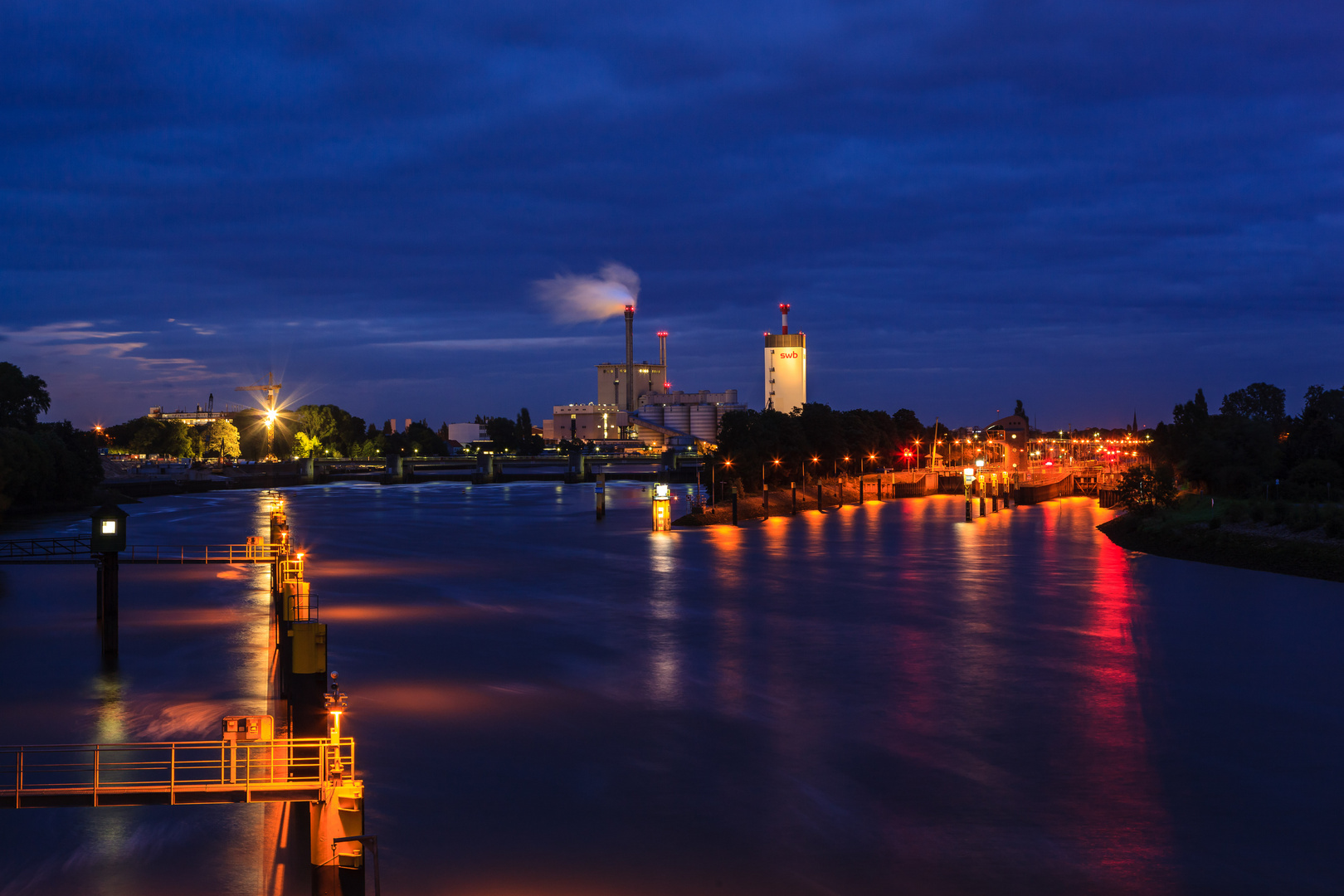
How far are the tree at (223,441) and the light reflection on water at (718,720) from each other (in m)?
125

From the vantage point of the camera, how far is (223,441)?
17312 cm

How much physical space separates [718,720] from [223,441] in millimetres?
165104

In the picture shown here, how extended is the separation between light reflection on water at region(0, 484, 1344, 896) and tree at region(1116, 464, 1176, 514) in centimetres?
2236

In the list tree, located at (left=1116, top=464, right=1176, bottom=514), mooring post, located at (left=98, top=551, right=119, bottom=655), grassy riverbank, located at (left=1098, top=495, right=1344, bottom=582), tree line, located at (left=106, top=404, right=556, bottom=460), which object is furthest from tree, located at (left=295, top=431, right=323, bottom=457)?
mooring post, located at (left=98, top=551, right=119, bottom=655)

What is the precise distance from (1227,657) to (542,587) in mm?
28200

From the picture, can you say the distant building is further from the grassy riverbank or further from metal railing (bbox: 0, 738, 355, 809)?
metal railing (bbox: 0, 738, 355, 809)

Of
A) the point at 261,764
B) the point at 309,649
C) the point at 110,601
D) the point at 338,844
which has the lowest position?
the point at 338,844

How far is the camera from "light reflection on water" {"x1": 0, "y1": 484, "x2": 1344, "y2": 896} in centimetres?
1677

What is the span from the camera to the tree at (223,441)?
566 ft

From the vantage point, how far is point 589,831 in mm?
17812

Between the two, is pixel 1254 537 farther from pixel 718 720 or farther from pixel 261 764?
pixel 261 764

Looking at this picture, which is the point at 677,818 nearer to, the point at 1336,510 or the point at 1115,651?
the point at 1115,651

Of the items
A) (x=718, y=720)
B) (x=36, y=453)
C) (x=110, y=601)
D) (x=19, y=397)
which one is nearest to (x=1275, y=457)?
(x=718, y=720)

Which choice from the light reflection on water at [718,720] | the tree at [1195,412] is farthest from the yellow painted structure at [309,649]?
the tree at [1195,412]
